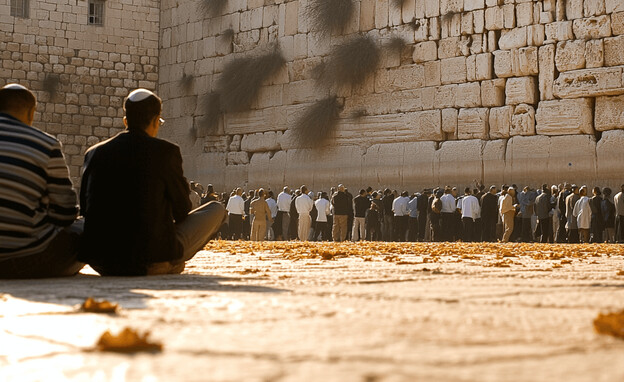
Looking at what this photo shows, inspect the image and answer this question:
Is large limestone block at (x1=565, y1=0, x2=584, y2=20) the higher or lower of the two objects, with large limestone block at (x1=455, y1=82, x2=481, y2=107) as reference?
higher

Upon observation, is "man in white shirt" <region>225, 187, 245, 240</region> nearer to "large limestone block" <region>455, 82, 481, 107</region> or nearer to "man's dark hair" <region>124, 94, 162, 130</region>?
"large limestone block" <region>455, 82, 481, 107</region>

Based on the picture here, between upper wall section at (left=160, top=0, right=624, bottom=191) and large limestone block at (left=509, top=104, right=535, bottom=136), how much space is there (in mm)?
27

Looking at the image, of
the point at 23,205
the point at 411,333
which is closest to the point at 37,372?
the point at 411,333

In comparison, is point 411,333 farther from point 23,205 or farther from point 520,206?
point 520,206

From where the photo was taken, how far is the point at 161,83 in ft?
98.5

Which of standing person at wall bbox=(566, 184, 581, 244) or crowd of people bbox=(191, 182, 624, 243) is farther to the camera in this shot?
standing person at wall bbox=(566, 184, 581, 244)

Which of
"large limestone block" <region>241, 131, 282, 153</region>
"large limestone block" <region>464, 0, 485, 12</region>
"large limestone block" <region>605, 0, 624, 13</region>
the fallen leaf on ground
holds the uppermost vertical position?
"large limestone block" <region>464, 0, 485, 12</region>

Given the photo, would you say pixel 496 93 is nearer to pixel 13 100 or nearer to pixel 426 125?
pixel 426 125

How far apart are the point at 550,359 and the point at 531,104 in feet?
65.1

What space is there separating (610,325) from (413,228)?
19.3m

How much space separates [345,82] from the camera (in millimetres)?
24062

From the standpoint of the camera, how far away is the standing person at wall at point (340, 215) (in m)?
20.0

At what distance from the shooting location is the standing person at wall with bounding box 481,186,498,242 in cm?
1998

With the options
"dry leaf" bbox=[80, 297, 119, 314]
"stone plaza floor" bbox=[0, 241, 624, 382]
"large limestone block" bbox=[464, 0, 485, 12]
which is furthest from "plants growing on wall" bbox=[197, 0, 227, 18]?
"dry leaf" bbox=[80, 297, 119, 314]
